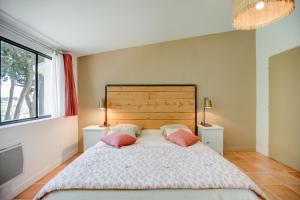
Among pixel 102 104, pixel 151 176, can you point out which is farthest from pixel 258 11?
pixel 102 104

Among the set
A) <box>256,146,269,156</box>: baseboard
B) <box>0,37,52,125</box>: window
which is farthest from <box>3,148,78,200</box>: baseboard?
<box>256,146,269,156</box>: baseboard

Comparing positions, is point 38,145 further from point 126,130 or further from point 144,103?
point 144,103

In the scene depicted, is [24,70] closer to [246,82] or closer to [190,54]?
[190,54]

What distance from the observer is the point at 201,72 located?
3.52 m

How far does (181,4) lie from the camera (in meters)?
2.21

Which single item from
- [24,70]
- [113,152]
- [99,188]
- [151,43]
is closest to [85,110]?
[24,70]

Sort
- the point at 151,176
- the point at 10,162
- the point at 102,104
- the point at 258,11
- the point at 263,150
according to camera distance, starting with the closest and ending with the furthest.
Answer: the point at 151,176 → the point at 258,11 → the point at 10,162 → the point at 102,104 → the point at 263,150

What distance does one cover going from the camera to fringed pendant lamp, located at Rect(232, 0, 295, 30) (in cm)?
145

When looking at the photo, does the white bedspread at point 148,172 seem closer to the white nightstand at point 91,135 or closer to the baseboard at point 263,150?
the white nightstand at point 91,135

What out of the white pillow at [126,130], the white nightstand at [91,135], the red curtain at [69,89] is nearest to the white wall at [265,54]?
the white pillow at [126,130]

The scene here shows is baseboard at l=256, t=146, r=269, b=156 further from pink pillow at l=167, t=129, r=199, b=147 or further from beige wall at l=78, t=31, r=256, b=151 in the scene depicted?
pink pillow at l=167, t=129, r=199, b=147

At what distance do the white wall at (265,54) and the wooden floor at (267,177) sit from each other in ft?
1.61

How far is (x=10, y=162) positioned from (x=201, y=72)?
348cm

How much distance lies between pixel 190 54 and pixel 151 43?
35.2 inches
